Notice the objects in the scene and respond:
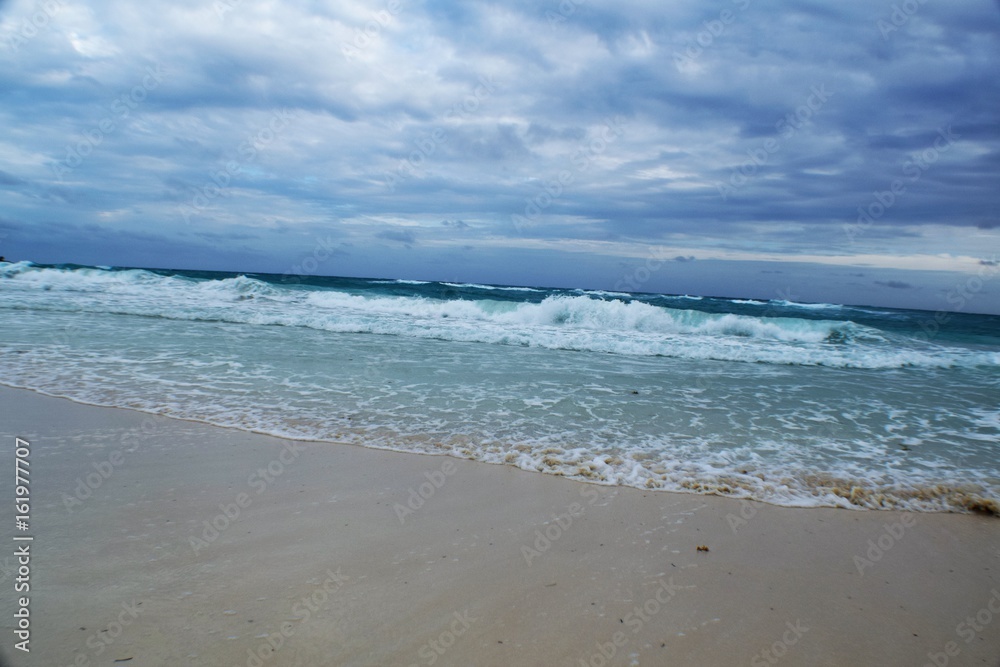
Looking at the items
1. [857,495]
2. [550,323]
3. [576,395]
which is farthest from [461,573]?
[550,323]

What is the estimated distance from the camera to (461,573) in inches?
112

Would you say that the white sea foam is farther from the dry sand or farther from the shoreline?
the dry sand

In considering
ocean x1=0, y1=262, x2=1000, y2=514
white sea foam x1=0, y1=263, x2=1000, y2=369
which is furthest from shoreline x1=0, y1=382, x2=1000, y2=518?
white sea foam x1=0, y1=263, x2=1000, y2=369

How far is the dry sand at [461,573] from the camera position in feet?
7.45

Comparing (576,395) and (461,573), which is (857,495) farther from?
(576,395)

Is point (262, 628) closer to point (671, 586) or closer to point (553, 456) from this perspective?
point (671, 586)

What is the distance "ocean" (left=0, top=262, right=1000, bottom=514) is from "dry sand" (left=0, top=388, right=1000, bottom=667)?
62 centimetres

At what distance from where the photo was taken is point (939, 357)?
14648mm

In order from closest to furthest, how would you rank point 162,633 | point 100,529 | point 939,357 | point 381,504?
1. point 162,633
2. point 100,529
3. point 381,504
4. point 939,357

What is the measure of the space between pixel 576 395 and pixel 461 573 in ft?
15.3

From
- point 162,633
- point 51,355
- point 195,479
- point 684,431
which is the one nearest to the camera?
point 162,633

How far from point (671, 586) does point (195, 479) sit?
3609mm

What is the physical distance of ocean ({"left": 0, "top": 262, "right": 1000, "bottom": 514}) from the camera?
467 centimetres

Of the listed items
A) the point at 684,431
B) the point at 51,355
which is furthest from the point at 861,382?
the point at 51,355
